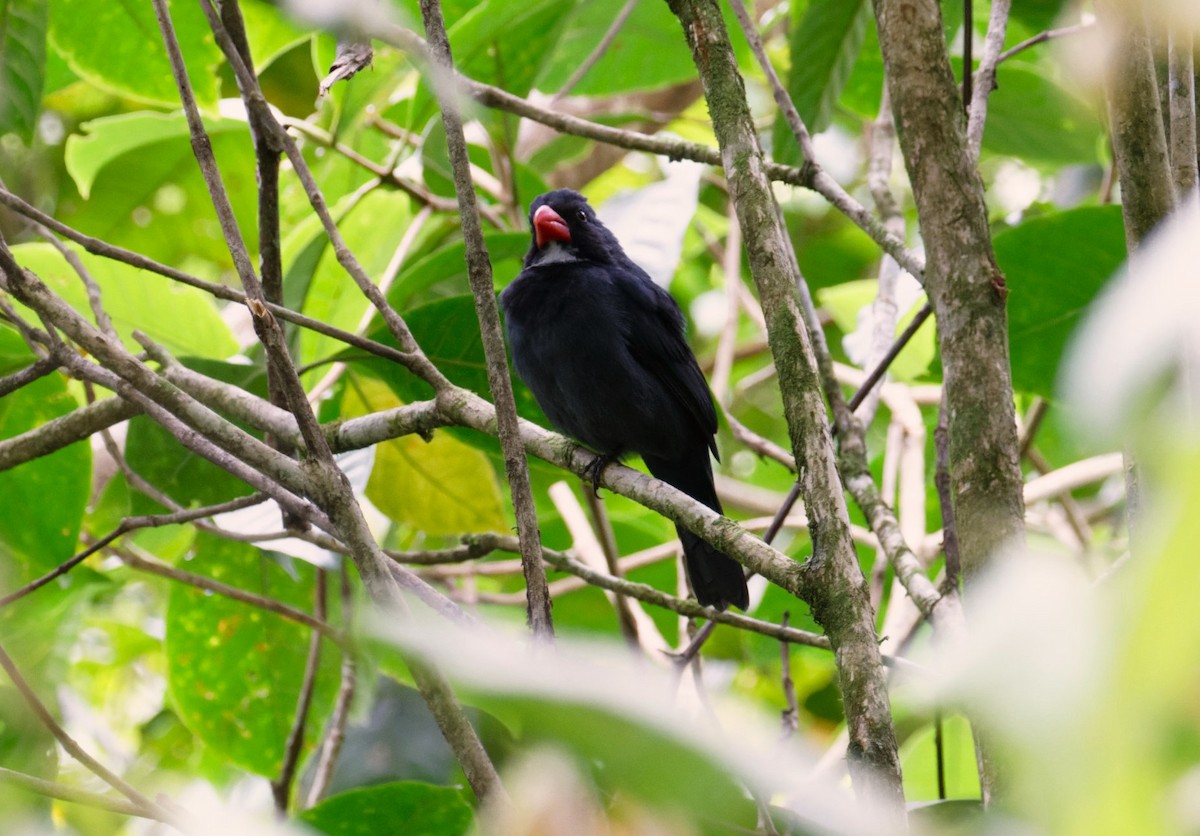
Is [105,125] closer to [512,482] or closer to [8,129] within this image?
Answer: [8,129]

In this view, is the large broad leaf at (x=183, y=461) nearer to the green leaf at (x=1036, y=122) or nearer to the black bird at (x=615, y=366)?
the black bird at (x=615, y=366)

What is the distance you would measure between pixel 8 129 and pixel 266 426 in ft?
4.94

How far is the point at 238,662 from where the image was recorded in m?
3.72

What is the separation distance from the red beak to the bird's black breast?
147 mm

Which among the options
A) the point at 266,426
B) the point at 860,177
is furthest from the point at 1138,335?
the point at 860,177

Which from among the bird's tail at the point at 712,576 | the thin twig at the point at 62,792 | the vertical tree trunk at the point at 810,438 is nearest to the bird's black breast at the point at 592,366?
the bird's tail at the point at 712,576

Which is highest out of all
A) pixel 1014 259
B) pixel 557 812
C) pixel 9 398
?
pixel 1014 259

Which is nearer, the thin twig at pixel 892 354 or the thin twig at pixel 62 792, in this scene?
→ the thin twig at pixel 62 792

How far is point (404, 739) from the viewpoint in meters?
3.82

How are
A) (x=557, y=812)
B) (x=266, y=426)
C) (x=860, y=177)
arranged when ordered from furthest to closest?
1. (x=860, y=177)
2. (x=266, y=426)
3. (x=557, y=812)

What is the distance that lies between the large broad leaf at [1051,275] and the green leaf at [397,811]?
1820mm

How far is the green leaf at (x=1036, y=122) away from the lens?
4031 millimetres

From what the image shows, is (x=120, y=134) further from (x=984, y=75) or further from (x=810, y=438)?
(x=810, y=438)

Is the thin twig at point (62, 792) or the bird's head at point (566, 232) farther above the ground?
the bird's head at point (566, 232)
